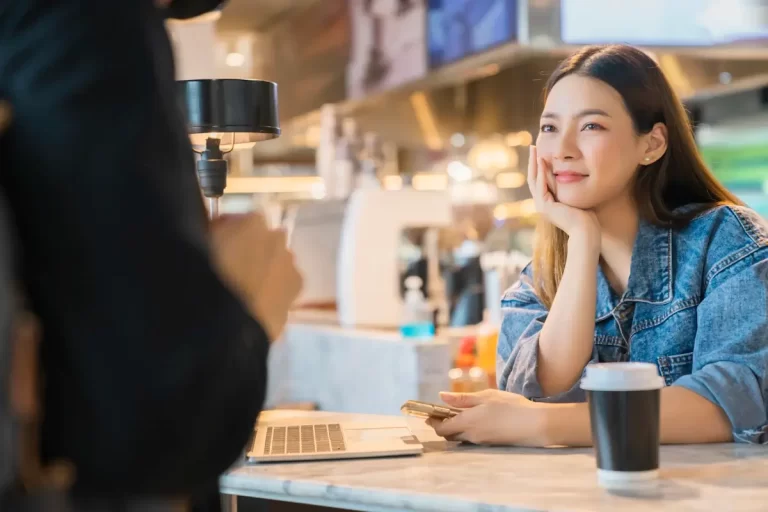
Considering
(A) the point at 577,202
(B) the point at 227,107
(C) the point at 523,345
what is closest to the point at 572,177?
(A) the point at 577,202

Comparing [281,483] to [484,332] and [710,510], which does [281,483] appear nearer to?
[710,510]

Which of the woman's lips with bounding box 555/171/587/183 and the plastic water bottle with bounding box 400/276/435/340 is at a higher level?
the woman's lips with bounding box 555/171/587/183

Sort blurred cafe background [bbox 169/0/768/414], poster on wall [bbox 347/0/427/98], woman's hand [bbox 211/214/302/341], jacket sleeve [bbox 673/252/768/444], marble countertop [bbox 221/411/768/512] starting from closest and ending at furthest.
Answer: woman's hand [bbox 211/214/302/341] → marble countertop [bbox 221/411/768/512] → jacket sleeve [bbox 673/252/768/444] → blurred cafe background [bbox 169/0/768/414] → poster on wall [bbox 347/0/427/98]

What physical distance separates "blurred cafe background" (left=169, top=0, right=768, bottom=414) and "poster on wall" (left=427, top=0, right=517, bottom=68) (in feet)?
0.03

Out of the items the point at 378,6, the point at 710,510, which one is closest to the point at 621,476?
the point at 710,510

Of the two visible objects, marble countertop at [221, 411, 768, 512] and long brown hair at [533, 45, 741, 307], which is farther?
long brown hair at [533, 45, 741, 307]

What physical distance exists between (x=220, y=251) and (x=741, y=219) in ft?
3.48

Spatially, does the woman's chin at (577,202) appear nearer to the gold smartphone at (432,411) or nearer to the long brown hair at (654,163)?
the long brown hair at (654,163)

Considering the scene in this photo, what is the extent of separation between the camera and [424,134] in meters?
6.66

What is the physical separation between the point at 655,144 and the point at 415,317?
7.50 ft

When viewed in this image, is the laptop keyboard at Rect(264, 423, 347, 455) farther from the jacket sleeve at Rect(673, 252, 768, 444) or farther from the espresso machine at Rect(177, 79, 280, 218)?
the jacket sleeve at Rect(673, 252, 768, 444)

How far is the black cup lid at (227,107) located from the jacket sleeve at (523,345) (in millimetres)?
550

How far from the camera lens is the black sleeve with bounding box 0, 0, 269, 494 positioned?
64 cm

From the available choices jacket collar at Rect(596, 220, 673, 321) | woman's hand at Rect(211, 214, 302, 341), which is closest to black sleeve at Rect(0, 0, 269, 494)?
woman's hand at Rect(211, 214, 302, 341)
